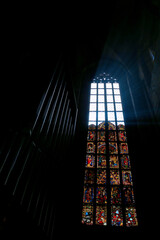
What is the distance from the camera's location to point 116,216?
14.6 feet

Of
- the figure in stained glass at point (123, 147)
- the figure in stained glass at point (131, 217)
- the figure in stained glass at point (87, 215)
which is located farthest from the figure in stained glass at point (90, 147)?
the figure in stained glass at point (131, 217)

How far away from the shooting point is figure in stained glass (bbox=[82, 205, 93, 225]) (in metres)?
4.39

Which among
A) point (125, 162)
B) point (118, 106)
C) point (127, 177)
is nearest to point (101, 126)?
point (118, 106)

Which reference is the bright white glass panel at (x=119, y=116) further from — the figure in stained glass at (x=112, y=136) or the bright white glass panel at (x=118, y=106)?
the figure in stained glass at (x=112, y=136)

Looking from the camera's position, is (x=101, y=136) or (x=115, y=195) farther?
(x=101, y=136)

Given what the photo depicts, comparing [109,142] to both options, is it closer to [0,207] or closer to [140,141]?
[140,141]

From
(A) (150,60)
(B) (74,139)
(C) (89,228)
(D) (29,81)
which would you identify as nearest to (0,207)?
(D) (29,81)

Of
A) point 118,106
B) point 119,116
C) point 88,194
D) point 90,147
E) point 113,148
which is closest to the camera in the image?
point 88,194

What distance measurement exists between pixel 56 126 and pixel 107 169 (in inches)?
97.4

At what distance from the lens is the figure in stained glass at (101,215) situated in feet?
14.3

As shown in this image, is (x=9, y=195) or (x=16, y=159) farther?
(x=16, y=159)

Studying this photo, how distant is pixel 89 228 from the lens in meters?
4.22

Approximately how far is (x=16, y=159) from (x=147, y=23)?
25.8 feet

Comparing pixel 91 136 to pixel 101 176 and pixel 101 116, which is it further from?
pixel 101 176
